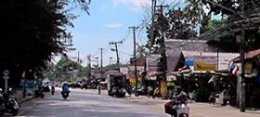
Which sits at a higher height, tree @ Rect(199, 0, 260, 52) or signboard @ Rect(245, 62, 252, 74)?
tree @ Rect(199, 0, 260, 52)

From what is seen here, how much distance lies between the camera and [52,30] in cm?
4022

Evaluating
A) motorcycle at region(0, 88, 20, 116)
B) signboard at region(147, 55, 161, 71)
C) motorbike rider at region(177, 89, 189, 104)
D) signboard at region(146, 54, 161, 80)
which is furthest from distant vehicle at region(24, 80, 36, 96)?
motorbike rider at region(177, 89, 189, 104)

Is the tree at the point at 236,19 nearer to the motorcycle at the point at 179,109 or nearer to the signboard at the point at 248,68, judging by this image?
the signboard at the point at 248,68

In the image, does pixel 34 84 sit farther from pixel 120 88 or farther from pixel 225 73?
pixel 225 73

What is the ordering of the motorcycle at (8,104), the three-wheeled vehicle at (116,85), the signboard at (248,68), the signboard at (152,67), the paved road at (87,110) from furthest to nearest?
1. the signboard at (152,67)
2. the three-wheeled vehicle at (116,85)
3. the signboard at (248,68)
4. the paved road at (87,110)
5. the motorcycle at (8,104)

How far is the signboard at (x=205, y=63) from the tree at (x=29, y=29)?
10.7 metres

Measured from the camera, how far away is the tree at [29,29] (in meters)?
31.3

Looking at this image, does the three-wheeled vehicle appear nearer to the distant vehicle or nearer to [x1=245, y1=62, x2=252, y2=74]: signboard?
the distant vehicle

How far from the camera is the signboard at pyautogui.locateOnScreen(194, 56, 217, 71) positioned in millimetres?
50469

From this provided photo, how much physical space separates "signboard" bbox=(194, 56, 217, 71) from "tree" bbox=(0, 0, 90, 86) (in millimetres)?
10682

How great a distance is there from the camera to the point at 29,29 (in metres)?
34.2

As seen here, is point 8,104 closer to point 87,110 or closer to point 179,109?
point 87,110

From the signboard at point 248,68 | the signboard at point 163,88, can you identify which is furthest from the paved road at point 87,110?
the signboard at point 163,88

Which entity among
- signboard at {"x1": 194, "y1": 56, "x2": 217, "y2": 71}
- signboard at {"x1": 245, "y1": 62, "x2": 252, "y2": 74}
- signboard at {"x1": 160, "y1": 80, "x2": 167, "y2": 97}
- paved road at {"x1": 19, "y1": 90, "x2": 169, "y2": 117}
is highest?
signboard at {"x1": 194, "y1": 56, "x2": 217, "y2": 71}
